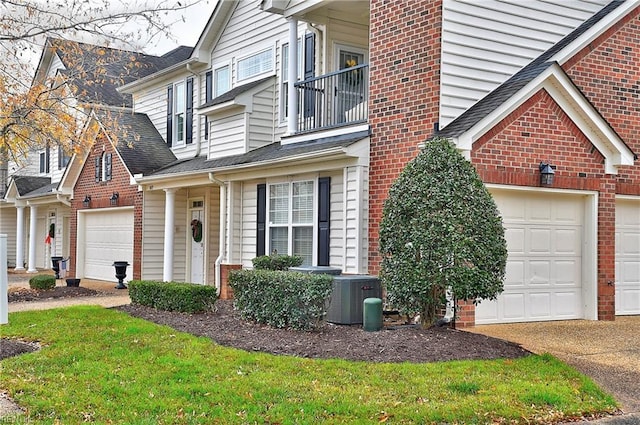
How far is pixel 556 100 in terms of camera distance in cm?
1134

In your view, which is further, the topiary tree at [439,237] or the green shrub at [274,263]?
A: the green shrub at [274,263]

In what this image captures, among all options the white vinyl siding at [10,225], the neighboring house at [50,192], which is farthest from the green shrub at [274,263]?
the white vinyl siding at [10,225]

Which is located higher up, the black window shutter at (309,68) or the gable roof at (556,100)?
the black window shutter at (309,68)

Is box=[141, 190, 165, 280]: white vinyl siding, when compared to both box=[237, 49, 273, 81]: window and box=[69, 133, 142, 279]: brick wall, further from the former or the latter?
box=[237, 49, 273, 81]: window

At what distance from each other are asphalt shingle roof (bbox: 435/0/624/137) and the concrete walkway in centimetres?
311

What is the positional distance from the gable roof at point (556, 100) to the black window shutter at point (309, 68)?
160 inches

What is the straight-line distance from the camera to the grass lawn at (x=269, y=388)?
19.4 feet

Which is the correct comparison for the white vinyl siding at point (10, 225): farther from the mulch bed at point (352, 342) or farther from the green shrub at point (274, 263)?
the mulch bed at point (352, 342)

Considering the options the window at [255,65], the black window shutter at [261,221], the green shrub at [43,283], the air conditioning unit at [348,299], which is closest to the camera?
the air conditioning unit at [348,299]

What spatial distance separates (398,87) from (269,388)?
21.4ft

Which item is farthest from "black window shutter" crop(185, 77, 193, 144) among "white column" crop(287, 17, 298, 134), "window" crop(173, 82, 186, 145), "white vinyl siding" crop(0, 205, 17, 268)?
"white vinyl siding" crop(0, 205, 17, 268)

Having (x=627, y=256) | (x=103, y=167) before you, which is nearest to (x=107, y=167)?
(x=103, y=167)

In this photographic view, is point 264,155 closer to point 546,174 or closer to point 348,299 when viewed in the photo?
point 348,299

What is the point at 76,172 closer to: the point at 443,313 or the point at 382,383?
the point at 443,313
